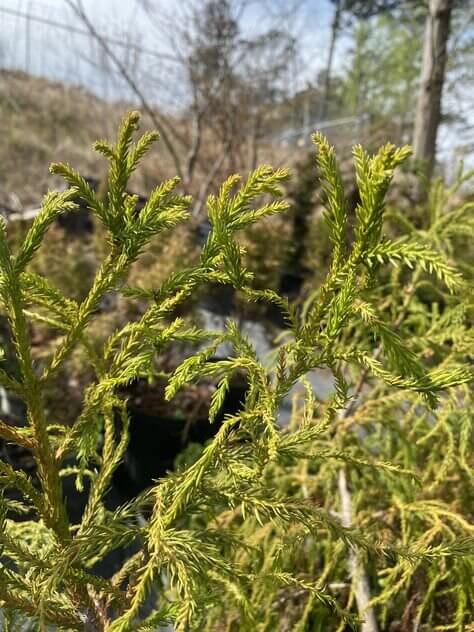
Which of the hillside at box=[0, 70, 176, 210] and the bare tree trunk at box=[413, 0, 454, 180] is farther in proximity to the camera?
the hillside at box=[0, 70, 176, 210]

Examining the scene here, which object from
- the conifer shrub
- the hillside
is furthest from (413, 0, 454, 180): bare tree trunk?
the hillside

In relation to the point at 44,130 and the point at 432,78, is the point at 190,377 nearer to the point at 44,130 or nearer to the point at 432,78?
the point at 432,78

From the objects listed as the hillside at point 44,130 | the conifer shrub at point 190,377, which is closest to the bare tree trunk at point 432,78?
the conifer shrub at point 190,377

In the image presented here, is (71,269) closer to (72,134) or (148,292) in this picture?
(148,292)

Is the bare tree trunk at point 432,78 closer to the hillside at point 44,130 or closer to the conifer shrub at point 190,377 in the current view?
the conifer shrub at point 190,377

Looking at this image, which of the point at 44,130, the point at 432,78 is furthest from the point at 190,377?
the point at 44,130

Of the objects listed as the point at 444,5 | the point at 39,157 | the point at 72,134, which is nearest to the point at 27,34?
the point at 39,157

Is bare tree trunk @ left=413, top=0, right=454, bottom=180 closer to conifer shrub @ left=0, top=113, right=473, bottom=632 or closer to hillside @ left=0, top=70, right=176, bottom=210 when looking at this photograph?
conifer shrub @ left=0, top=113, right=473, bottom=632

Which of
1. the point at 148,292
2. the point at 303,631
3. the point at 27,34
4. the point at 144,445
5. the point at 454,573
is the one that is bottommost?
the point at 144,445
